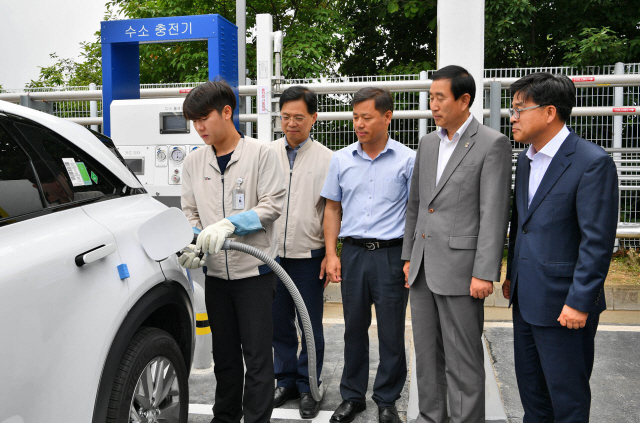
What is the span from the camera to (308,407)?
3.64 meters

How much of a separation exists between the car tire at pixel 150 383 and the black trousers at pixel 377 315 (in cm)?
110

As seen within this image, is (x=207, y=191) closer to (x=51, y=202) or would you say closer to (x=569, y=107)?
(x=51, y=202)

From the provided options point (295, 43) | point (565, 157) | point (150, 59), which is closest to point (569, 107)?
point (565, 157)

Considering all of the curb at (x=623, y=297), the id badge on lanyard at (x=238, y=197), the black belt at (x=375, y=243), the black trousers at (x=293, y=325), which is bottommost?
the curb at (x=623, y=297)

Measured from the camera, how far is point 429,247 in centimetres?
308

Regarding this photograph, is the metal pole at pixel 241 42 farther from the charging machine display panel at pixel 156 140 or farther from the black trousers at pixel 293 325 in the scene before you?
the black trousers at pixel 293 325

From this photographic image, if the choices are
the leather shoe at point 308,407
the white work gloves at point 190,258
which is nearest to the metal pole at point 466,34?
the white work gloves at point 190,258

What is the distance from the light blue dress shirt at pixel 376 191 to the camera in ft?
11.4

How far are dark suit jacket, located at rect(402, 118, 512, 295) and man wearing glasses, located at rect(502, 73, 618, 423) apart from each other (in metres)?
0.15

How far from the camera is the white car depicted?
1.79 m

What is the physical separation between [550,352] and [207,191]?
1.77m

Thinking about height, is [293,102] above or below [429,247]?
above

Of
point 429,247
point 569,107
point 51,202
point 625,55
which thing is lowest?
point 429,247

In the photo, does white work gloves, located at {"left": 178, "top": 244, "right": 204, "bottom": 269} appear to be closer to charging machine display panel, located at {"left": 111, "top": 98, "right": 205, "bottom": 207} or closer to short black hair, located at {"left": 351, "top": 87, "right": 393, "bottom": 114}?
short black hair, located at {"left": 351, "top": 87, "right": 393, "bottom": 114}
